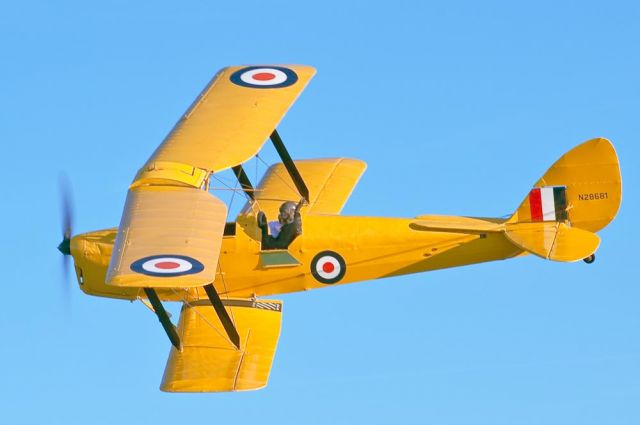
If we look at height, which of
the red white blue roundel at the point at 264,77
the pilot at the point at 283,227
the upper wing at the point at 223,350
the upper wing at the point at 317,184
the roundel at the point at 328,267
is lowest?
the upper wing at the point at 223,350

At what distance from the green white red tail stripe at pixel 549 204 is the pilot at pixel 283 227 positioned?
2.48m

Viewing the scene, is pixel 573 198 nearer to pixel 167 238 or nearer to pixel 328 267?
pixel 328 267

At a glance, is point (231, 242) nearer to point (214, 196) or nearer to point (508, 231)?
point (214, 196)

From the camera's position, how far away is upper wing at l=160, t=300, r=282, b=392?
57.6 ft

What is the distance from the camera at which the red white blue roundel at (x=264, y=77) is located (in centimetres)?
1986

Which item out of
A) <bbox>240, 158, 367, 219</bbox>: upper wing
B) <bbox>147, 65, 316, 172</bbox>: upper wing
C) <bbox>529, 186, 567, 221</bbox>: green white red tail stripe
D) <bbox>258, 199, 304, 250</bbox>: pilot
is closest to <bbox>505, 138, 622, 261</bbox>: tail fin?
<bbox>529, 186, 567, 221</bbox>: green white red tail stripe

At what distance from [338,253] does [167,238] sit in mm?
2346

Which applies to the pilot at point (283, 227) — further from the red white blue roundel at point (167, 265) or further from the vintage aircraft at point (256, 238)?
the red white blue roundel at point (167, 265)

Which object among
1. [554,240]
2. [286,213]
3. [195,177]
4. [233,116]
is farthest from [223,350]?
[554,240]

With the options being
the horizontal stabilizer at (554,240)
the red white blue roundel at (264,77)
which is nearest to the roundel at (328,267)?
the horizontal stabilizer at (554,240)

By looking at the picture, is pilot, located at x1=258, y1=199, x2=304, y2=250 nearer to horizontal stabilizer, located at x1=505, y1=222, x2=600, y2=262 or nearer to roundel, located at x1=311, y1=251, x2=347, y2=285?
roundel, located at x1=311, y1=251, x2=347, y2=285

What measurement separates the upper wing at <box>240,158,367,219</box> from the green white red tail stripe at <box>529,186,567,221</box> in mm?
2628

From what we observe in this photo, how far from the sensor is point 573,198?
1831 cm

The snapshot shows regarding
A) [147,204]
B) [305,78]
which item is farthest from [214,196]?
[305,78]
